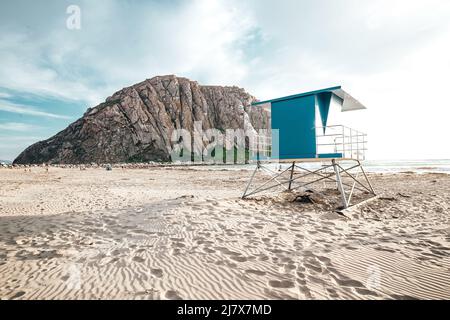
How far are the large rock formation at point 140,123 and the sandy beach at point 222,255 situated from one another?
78.8m

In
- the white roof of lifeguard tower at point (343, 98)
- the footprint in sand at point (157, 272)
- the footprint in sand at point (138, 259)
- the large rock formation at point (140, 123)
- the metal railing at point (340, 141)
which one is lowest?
the footprint in sand at point (138, 259)

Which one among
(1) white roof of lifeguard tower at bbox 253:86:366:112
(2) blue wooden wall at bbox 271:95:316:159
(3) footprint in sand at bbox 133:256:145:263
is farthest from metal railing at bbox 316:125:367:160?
(3) footprint in sand at bbox 133:256:145:263

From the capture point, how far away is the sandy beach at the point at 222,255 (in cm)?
337

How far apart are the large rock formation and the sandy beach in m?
78.8

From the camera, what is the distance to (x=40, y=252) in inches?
187

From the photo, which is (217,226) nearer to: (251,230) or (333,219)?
(251,230)

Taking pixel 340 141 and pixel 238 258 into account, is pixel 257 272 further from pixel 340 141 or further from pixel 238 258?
pixel 340 141

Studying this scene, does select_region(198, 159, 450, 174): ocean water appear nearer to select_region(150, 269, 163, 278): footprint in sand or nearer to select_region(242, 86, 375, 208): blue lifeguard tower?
select_region(242, 86, 375, 208): blue lifeguard tower

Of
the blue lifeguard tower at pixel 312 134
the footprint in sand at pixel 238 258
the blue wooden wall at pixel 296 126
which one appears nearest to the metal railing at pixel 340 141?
the blue lifeguard tower at pixel 312 134

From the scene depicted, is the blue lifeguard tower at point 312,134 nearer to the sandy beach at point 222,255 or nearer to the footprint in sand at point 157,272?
the sandy beach at point 222,255

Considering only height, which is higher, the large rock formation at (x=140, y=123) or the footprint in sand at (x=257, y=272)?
the large rock formation at (x=140, y=123)

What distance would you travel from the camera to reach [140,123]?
10412 cm
